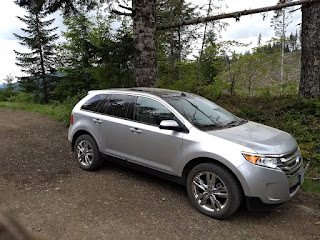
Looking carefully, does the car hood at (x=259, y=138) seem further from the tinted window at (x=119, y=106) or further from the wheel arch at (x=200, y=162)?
the tinted window at (x=119, y=106)

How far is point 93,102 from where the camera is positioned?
5.57 meters

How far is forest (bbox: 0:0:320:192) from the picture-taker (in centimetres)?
786

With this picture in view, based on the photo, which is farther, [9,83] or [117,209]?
[9,83]

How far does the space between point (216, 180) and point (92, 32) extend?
15.1 m

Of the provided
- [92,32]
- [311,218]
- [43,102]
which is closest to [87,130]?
[311,218]

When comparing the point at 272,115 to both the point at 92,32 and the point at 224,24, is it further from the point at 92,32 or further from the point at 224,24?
the point at 92,32

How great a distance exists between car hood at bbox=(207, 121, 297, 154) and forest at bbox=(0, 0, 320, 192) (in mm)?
1594

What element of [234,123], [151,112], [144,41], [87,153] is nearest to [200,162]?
[234,123]

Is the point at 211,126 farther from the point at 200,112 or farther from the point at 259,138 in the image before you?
the point at 259,138

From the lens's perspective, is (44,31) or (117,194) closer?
(117,194)

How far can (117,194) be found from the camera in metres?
4.53

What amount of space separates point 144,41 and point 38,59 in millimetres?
15709

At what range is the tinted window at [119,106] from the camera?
4.91m

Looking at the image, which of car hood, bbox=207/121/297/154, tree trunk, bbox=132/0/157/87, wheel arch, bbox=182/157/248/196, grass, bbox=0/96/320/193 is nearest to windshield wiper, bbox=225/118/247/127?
car hood, bbox=207/121/297/154
